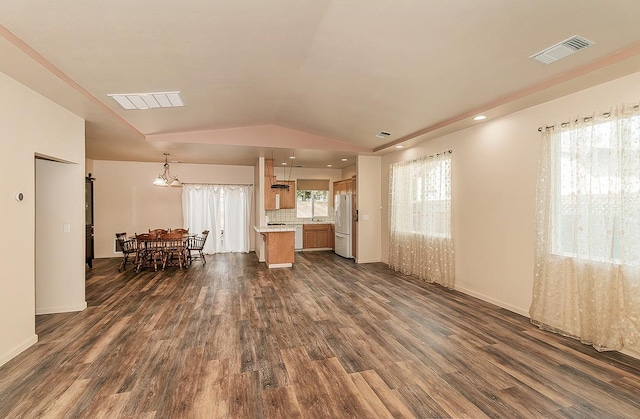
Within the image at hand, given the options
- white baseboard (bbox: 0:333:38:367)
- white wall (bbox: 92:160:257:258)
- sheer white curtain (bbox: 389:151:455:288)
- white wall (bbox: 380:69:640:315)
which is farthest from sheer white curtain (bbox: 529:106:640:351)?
white wall (bbox: 92:160:257:258)

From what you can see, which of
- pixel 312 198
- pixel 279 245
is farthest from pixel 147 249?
pixel 312 198

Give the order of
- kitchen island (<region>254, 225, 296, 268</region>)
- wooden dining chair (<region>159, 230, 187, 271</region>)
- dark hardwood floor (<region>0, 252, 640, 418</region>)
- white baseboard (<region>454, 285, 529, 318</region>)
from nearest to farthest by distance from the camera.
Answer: dark hardwood floor (<region>0, 252, 640, 418</region>) < white baseboard (<region>454, 285, 529, 318</region>) < wooden dining chair (<region>159, 230, 187, 271</region>) < kitchen island (<region>254, 225, 296, 268</region>)

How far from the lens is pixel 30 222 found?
2.97 meters

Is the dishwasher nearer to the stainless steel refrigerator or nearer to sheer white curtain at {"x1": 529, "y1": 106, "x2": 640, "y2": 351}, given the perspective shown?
the stainless steel refrigerator

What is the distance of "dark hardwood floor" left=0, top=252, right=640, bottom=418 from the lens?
2.01 m

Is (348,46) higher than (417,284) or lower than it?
higher

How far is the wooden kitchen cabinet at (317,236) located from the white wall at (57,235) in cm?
585

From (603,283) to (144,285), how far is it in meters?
6.37

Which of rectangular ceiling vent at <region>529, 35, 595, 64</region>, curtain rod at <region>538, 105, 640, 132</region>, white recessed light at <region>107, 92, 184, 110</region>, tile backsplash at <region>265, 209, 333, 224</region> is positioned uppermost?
white recessed light at <region>107, 92, 184, 110</region>

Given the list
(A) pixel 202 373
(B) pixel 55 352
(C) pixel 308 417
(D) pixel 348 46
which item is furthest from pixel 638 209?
(B) pixel 55 352

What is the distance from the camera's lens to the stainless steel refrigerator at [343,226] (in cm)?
776

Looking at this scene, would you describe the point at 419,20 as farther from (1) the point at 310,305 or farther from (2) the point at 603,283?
(1) the point at 310,305

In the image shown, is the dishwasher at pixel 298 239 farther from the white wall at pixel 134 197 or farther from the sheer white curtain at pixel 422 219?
the sheer white curtain at pixel 422 219

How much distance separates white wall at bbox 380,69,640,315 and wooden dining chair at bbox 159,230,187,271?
566 centimetres
